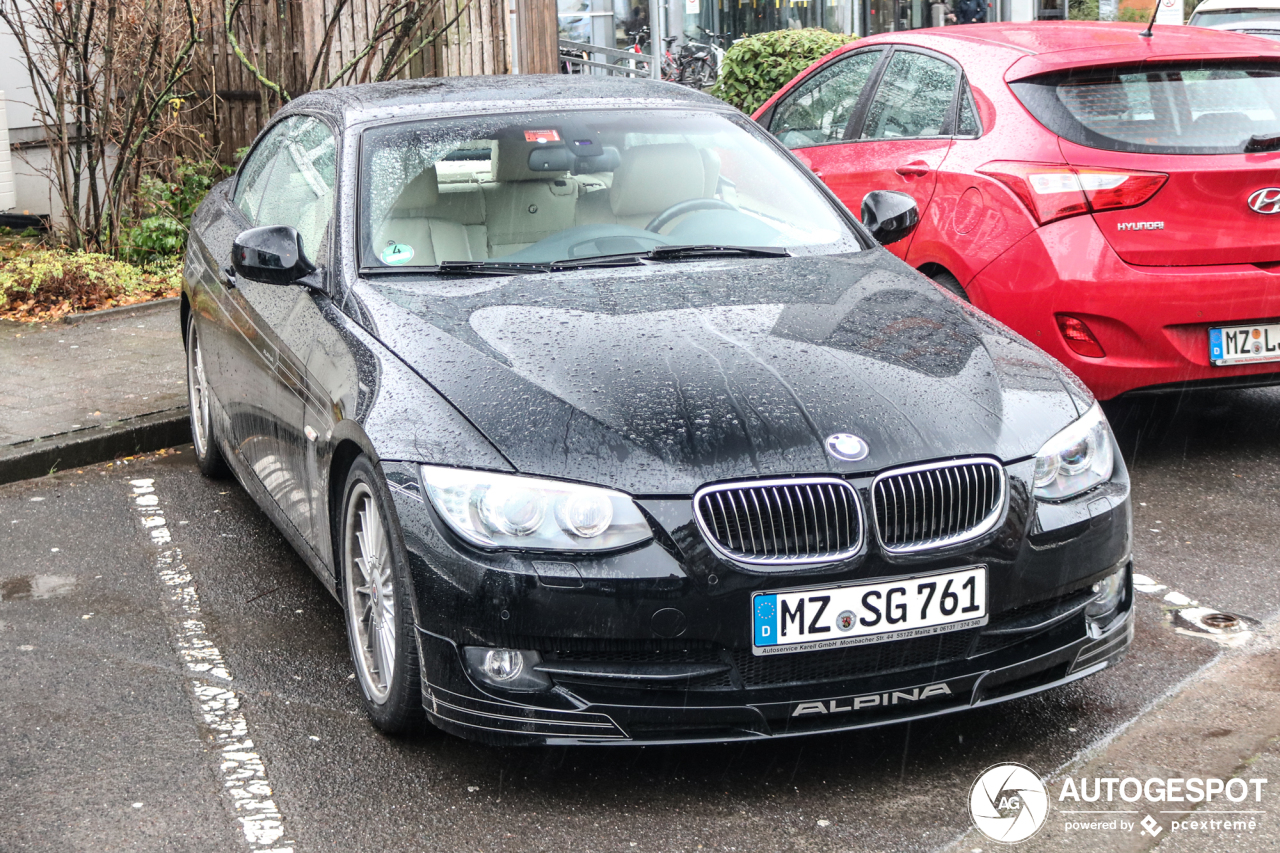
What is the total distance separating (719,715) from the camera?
3.14 m

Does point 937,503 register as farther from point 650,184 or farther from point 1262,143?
point 1262,143

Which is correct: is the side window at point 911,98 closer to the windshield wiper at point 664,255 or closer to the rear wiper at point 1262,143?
the rear wiper at point 1262,143

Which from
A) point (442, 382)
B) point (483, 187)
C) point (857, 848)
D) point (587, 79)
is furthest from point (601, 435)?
point (587, 79)

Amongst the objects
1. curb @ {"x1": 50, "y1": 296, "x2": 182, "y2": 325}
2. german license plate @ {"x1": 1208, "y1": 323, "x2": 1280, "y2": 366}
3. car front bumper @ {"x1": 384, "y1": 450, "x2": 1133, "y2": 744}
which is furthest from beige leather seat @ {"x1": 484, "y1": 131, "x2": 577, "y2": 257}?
curb @ {"x1": 50, "y1": 296, "x2": 182, "y2": 325}

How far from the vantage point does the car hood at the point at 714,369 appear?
3205 mm

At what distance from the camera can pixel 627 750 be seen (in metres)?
3.58

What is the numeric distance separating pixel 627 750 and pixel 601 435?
83 cm

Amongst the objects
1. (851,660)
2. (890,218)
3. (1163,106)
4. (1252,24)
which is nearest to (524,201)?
(890,218)

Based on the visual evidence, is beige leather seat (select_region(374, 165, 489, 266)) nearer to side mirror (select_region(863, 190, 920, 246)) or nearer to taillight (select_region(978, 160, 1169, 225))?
side mirror (select_region(863, 190, 920, 246))

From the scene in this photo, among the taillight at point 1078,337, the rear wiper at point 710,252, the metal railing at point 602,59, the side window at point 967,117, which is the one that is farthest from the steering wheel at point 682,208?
the metal railing at point 602,59

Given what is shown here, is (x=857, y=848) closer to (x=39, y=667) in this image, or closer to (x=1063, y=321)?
(x=39, y=667)

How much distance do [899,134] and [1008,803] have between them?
3844mm

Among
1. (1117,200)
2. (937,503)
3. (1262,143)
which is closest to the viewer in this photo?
(937,503)

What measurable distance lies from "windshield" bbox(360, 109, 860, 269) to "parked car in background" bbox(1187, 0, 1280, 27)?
11.3m
